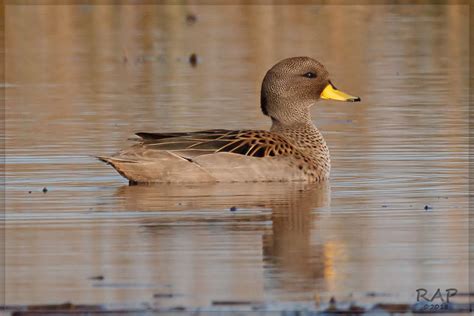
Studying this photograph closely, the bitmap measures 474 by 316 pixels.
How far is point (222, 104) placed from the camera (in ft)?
55.2

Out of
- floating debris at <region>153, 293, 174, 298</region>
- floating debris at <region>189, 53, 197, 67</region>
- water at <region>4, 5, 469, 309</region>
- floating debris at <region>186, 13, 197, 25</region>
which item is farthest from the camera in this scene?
floating debris at <region>186, 13, 197, 25</region>

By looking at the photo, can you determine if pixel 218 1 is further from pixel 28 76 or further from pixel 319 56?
pixel 28 76

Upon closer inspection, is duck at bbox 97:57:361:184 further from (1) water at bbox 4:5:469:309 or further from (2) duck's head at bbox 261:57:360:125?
(2) duck's head at bbox 261:57:360:125

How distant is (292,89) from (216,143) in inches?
53.6

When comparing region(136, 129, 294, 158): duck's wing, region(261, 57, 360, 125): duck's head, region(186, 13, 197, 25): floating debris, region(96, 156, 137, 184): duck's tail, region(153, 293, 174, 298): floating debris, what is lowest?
region(153, 293, 174, 298): floating debris

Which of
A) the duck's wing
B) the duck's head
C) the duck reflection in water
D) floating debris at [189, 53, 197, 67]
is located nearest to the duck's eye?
the duck's head

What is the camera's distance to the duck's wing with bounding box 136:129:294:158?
11.5 m

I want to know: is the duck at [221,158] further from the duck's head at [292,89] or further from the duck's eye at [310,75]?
the duck's eye at [310,75]

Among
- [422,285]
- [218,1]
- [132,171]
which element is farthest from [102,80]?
[218,1]

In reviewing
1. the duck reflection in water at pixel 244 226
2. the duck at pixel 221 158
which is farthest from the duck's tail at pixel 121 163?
the duck reflection in water at pixel 244 226

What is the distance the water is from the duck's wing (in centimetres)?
28

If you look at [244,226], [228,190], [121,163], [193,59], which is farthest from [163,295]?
[193,59]

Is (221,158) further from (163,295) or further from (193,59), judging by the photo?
(193,59)

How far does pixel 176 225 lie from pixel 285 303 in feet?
8.18
